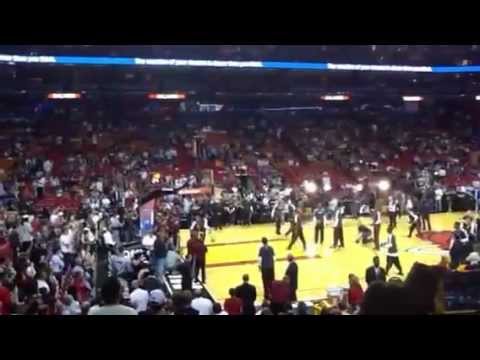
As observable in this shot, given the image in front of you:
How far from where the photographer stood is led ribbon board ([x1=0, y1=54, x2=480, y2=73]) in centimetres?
1173

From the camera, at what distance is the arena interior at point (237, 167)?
799 centimetres

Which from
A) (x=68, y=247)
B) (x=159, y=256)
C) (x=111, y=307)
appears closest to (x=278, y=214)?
(x=159, y=256)

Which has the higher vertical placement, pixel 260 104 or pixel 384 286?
pixel 260 104

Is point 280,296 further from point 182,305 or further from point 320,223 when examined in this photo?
point 320,223

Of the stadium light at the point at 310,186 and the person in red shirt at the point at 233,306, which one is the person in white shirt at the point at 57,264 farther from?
the stadium light at the point at 310,186

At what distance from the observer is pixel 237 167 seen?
14.2m

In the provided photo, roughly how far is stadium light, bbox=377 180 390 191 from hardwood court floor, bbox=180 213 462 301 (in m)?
1.62

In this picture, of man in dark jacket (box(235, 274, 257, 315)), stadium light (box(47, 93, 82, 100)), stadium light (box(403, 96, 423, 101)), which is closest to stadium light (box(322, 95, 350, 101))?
stadium light (box(403, 96, 423, 101))

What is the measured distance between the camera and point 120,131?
47.1 feet

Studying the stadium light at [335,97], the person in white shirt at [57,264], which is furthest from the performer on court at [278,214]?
the person in white shirt at [57,264]
